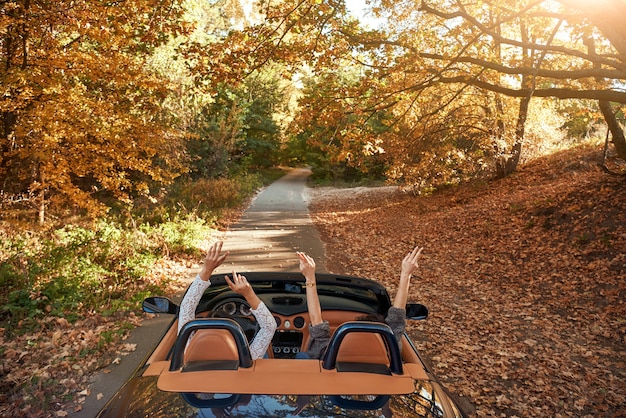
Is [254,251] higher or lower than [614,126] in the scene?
lower

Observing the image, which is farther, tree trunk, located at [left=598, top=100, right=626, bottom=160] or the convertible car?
tree trunk, located at [left=598, top=100, right=626, bottom=160]

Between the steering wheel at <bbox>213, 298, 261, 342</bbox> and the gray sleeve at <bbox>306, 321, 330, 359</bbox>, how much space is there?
33.5 inches

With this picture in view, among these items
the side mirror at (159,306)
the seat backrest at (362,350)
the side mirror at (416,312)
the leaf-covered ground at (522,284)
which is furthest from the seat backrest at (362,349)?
the leaf-covered ground at (522,284)

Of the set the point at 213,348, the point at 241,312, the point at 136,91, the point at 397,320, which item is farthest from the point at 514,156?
the point at 213,348

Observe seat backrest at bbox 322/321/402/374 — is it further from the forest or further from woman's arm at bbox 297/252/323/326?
the forest

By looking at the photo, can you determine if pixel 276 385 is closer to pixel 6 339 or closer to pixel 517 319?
pixel 6 339

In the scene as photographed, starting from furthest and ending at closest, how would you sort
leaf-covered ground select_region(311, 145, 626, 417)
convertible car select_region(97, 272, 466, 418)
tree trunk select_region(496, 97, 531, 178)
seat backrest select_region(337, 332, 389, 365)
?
1. tree trunk select_region(496, 97, 531, 178)
2. leaf-covered ground select_region(311, 145, 626, 417)
3. seat backrest select_region(337, 332, 389, 365)
4. convertible car select_region(97, 272, 466, 418)

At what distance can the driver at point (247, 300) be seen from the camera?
2598 mm

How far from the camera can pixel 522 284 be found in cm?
936

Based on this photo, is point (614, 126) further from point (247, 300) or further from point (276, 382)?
point (276, 382)

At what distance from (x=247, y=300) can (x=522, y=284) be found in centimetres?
817

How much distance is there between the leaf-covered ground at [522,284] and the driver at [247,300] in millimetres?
2902

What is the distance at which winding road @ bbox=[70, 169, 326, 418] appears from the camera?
4.89 metres

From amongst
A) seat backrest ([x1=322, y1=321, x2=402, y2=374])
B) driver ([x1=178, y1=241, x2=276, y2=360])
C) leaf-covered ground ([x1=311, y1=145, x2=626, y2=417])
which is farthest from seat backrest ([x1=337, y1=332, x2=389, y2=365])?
leaf-covered ground ([x1=311, y1=145, x2=626, y2=417])
